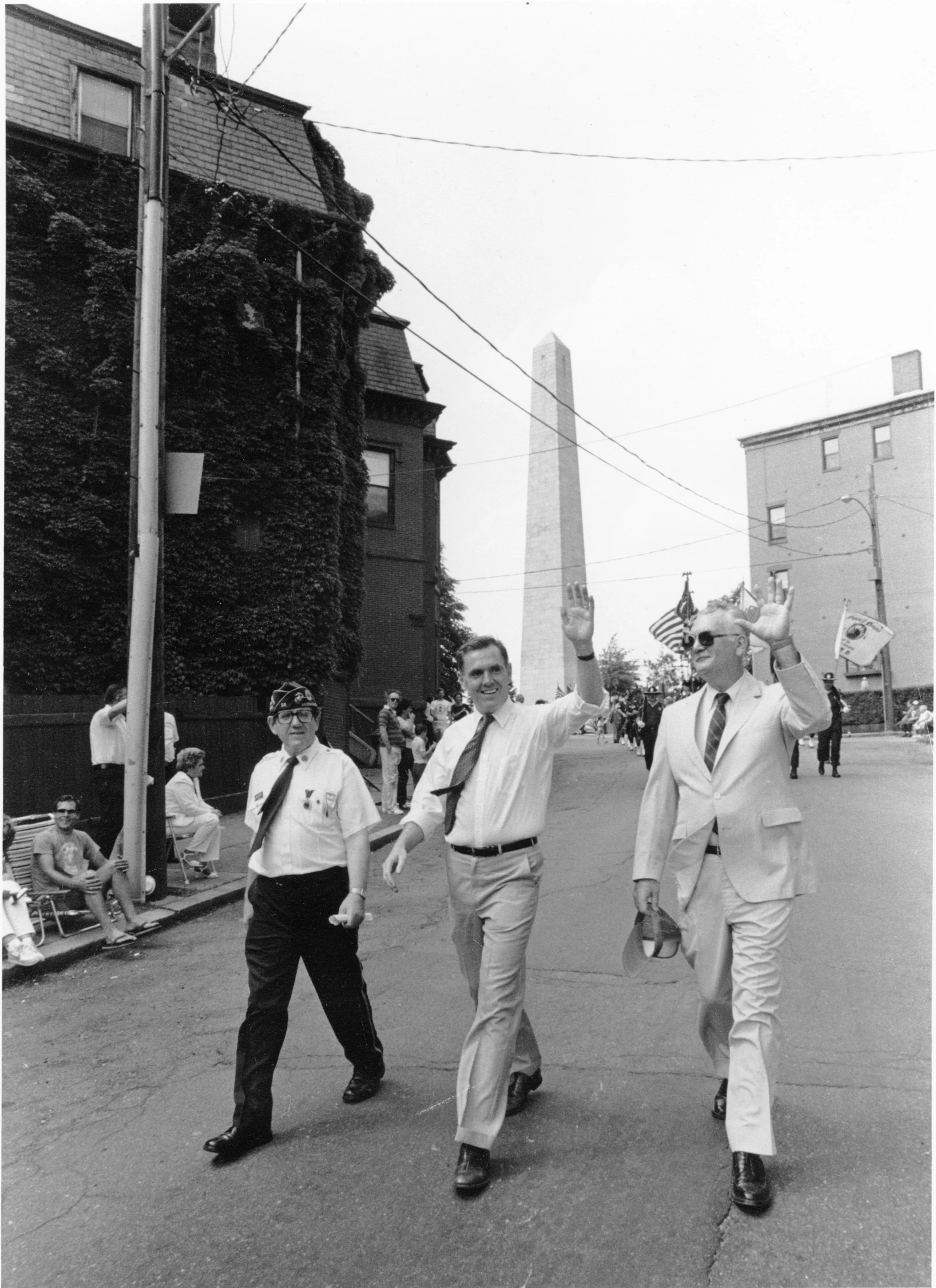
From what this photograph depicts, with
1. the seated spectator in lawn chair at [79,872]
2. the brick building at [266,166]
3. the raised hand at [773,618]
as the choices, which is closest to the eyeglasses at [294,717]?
the raised hand at [773,618]

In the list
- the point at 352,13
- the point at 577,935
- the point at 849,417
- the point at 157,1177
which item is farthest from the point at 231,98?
the point at 849,417

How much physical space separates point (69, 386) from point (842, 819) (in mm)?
13044

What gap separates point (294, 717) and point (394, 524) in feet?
70.1

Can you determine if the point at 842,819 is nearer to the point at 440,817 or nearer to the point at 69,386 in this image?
the point at 440,817

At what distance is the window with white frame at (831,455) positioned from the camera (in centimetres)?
4294

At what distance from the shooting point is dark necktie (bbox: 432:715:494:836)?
4160mm

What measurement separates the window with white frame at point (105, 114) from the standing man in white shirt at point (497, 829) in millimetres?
16028

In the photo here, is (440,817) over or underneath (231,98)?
underneath

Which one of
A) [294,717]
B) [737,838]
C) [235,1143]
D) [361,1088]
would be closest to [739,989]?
[737,838]

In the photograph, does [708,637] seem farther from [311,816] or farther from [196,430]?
[196,430]

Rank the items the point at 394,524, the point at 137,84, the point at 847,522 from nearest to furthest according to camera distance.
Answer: the point at 137,84 → the point at 394,524 → the point at 847,522

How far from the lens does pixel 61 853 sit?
303 inches

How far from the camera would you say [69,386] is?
16.2m

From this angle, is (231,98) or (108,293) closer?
(231,98)
